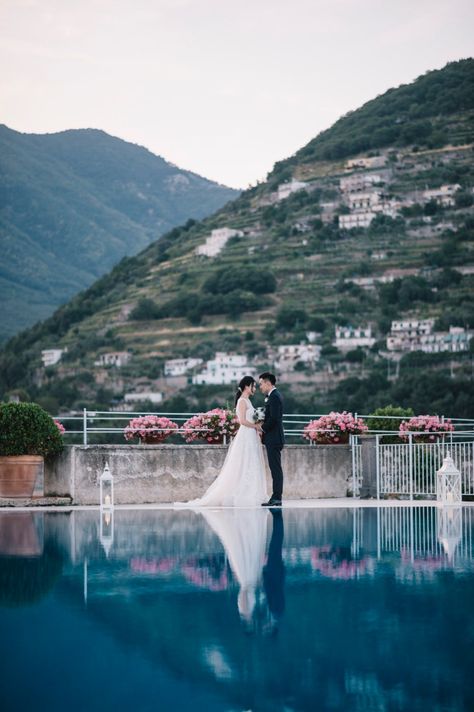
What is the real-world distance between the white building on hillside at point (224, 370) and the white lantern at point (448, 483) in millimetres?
91543

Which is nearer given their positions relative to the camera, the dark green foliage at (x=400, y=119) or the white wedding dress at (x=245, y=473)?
the white wedding dress at (x=245, y=473)

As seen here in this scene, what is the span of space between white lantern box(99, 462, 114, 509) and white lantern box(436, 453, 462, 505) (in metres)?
3.50

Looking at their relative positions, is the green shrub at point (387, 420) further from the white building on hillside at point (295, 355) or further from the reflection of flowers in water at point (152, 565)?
the white building on hillside at point (295, 355)

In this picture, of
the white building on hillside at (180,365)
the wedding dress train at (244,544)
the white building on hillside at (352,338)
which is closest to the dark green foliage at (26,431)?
the wedding dress train at (244,544)

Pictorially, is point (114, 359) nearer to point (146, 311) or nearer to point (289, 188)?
point (146, 311)

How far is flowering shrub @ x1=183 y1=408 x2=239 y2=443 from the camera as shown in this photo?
51.4ft

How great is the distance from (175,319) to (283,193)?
24.5 meters

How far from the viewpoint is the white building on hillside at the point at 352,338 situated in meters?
108

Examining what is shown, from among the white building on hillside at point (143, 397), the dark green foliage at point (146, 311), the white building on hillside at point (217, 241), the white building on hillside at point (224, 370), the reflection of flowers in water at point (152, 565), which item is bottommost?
the reflection of flowers in water at point (152, 565)

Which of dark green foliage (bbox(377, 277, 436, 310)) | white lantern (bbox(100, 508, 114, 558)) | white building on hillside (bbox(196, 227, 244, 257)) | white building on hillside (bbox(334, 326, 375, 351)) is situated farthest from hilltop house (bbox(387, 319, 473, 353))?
white lantern (bbox(100, 508, 114, 558))

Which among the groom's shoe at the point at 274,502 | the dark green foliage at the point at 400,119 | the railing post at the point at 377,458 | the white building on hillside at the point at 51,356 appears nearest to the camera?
the groom's shoe at the point at 274,502

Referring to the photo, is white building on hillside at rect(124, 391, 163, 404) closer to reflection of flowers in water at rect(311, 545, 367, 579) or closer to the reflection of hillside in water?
the reflection of hillside in water

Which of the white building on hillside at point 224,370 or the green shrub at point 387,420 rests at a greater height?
the white building on hillside at point 224,370

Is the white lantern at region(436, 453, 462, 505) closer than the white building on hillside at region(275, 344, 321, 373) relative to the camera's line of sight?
Yes
